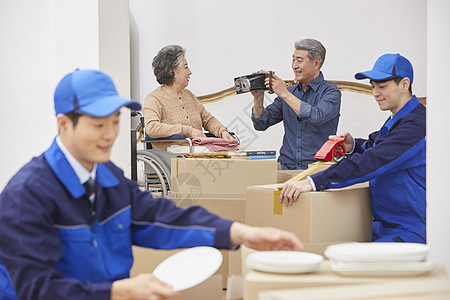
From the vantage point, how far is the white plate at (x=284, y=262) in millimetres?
1290

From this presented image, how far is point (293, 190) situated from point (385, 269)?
2.72ft

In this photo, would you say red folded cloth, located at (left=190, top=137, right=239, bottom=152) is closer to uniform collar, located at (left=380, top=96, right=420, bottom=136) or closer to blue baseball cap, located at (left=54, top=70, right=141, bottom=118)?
uniform collar, located at (left=380, top=96, right=420, bottom=136)

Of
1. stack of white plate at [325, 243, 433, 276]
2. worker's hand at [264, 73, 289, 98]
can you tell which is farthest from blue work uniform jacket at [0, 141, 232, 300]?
worker's hand at [264, 73, 289, 98]

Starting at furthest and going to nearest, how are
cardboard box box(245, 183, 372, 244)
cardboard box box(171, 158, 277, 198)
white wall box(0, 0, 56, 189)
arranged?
1. cardboard box box(171, 158, 277, 198)
2. white wall box(0, 0, 56, 189)
3. cardboard box box(245, 183, 372, 244)

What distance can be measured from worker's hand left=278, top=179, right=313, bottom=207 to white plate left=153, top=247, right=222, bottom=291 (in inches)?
23.4

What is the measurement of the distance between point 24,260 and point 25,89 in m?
1.29

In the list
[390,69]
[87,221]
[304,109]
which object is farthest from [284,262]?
[304,109]

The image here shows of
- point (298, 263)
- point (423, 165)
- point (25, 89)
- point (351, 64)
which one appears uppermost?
point (351, 64)

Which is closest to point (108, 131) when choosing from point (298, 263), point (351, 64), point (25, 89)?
point (298, 263)

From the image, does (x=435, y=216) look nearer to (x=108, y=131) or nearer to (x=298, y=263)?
(x=298, y=263)

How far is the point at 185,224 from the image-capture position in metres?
1.53

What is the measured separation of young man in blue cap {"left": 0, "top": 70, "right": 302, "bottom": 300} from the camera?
1216 millimetres

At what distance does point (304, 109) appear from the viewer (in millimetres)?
3420

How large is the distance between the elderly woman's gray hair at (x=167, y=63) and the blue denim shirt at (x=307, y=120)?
80 cm
